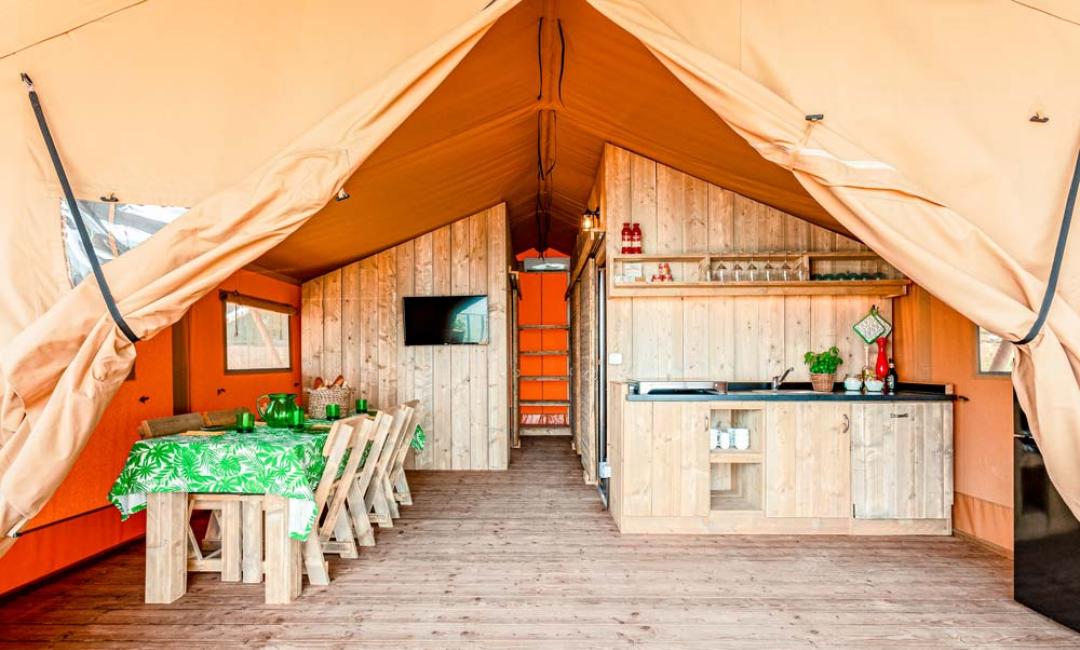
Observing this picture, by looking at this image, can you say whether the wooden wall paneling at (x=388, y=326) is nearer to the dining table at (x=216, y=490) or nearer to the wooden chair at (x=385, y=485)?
the wooden chair at (x=385, y=485)

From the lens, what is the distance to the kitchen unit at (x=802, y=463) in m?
3.64

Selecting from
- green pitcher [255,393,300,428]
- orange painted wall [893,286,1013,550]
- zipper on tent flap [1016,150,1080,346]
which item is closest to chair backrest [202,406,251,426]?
green pitcher [255,393,300,428]

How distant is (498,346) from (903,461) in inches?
150

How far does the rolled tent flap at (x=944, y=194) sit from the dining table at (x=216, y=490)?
2.61 metres

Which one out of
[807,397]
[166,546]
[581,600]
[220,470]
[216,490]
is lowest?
[581,600]

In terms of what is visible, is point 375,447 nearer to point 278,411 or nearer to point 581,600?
point 278,411

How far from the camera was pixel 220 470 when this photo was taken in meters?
2.72

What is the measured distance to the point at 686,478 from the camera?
12.2ft

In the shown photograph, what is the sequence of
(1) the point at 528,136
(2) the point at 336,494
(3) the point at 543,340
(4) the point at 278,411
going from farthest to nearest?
(3) the point at 543,340 → (1) the point at 528,136 → (4) the point at 278,411 → (2) the point at 336,494

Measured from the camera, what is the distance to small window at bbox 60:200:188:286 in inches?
72.4

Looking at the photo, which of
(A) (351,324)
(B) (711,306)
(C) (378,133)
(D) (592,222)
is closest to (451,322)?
(A) (351,324)

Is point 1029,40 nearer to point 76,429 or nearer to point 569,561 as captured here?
point 569,561

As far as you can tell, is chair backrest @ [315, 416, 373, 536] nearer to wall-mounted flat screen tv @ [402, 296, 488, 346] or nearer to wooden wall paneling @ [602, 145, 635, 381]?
wooden wall paneling @ [602, 145, 635, 381]

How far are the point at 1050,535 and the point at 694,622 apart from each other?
172 centimetres
